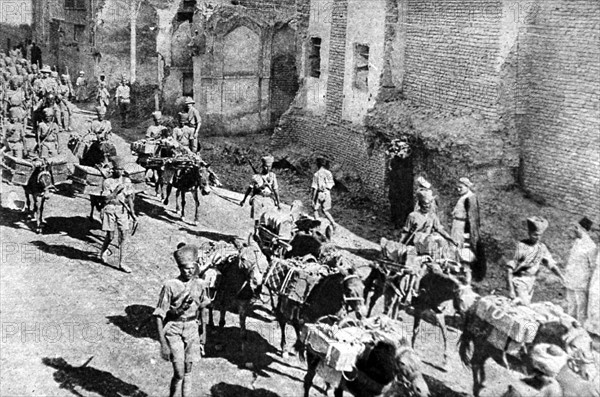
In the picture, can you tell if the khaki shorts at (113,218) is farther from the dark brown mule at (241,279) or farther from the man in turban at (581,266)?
the man in turban at (581,266)

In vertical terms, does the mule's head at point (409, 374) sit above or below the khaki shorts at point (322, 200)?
below

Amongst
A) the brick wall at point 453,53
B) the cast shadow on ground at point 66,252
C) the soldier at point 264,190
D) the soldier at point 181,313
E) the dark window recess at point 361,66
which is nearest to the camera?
the soldier at point 181,313

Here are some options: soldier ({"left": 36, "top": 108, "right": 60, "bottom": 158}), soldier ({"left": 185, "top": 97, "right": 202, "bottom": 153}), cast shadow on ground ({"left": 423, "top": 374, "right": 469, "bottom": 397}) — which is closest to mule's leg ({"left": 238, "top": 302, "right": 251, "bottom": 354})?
cast shadow on ground ({"left": 423, "top": 374, "right": 469, "bottom": 397})

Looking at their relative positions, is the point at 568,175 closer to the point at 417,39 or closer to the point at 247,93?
the point at 417,39

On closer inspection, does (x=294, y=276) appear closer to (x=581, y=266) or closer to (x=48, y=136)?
(x=581, y=266)

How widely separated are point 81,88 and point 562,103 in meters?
23.6

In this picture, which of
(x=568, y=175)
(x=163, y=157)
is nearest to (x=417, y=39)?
(x=568, y=175)

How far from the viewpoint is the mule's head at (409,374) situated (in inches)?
273

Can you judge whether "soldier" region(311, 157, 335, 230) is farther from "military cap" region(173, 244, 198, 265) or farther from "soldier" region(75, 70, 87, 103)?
"soldier" region(75, 70, 87, 103)

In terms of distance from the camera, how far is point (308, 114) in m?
21.2

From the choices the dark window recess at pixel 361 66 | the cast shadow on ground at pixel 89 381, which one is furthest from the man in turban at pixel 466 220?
the dark window recess at pixel 361 66

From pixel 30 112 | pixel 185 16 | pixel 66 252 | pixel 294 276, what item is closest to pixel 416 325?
pixel 294 276

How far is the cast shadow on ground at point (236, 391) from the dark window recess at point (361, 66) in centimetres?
1121

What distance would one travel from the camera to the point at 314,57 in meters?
21.0
